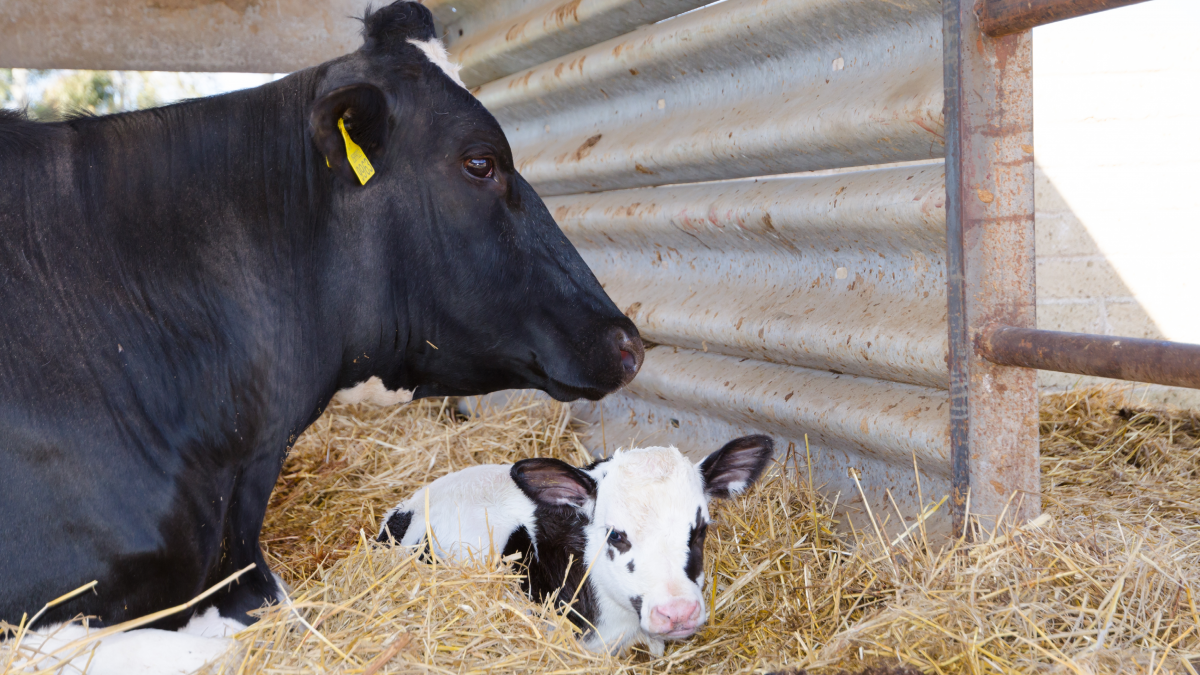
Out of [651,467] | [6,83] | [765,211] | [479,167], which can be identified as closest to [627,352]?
[651,467]

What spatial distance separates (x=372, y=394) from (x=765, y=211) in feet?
4.17

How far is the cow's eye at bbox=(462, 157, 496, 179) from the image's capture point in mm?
2383

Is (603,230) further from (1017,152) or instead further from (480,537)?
(1017,152)

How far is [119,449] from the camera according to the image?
2027 millimetres

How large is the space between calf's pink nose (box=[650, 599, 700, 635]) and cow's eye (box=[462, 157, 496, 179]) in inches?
44.6

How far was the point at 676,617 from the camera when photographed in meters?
2.22

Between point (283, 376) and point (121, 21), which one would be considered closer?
point (283, 376)

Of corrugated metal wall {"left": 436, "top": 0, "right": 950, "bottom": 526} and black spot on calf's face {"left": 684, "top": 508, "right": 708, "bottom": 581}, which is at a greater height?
corrugated metal wall {"left": 436, "top": 0, "right": 950, "bottom": 526}

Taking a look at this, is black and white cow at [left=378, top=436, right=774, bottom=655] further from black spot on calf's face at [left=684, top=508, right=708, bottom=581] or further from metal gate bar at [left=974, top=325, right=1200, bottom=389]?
metal gate bar at [left=974, top=325, right=1200, bottom=389]

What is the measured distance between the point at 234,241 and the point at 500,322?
2.17ft

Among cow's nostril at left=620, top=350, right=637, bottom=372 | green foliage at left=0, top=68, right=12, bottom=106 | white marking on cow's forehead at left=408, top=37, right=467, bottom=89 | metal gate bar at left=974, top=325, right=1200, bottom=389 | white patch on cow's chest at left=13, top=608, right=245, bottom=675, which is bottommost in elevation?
white patch on cow's chest at left=13, top=608, right=245, bottom=675

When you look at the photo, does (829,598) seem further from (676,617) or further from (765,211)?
(765,211)

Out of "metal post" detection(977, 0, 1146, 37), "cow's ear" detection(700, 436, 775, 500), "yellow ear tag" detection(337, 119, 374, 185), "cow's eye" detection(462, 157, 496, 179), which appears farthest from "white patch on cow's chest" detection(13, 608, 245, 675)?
"metal post" detection(977, 0, 1146, 37)

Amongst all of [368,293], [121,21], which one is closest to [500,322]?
[368,293]
